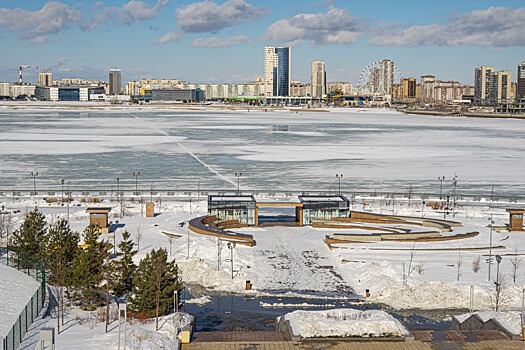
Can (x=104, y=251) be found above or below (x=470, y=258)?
above

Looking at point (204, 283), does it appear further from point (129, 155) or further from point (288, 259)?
point (129, 155)

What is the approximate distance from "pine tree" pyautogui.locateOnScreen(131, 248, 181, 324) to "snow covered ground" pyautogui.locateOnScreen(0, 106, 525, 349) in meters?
1.20

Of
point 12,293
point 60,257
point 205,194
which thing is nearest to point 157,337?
point 12,293

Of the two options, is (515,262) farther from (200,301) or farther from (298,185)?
(298,185)

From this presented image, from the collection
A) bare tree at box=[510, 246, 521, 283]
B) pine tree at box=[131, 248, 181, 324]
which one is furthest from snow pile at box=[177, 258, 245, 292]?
bare tree at box=[510, 246, 521, 283]

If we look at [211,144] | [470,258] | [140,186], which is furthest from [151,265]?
[211,144]

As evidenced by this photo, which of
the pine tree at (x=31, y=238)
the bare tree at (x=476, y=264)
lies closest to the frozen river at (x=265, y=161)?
the bare tree at (x=476, y=264)

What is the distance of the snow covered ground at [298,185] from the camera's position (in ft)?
67.4

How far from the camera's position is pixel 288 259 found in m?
23.5

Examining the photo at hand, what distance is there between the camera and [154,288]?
52.1ft

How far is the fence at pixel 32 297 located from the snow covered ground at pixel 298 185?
2.10 feet

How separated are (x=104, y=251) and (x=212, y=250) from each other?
6440 millimetres

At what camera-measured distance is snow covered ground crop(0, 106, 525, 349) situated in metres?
20.5

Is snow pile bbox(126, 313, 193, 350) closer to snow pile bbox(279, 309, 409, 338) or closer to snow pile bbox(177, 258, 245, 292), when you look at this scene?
snow pile bbox(279, 309, 409, 338)
